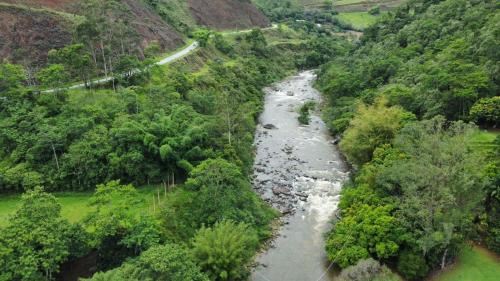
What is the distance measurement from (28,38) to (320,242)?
51077 millimetres

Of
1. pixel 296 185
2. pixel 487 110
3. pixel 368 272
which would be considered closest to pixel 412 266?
pixel 368 272

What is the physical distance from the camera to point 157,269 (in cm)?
2148

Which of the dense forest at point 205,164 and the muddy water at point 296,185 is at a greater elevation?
the dense forest at point 205,164

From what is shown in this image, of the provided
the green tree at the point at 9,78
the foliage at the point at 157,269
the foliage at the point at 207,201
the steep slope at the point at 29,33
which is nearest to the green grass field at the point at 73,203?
the foliage at the point at 207,201

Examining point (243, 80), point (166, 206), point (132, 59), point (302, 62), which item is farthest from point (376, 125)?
point (302, 62)

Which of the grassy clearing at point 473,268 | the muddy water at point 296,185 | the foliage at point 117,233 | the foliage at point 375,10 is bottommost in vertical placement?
the muddy water at point 296,185

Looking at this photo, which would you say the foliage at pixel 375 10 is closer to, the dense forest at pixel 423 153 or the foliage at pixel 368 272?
the dense forest at pixel 423 153

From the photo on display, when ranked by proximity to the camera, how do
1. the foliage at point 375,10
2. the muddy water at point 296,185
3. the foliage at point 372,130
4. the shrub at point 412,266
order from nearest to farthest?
1. the shrub at point 412,266
2. the muddy water at point 296,185
3. the foliage at point 372,130
4. the foliage at point 375,10

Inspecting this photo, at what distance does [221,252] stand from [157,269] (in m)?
6.67

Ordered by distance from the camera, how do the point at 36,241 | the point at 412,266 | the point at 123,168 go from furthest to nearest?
the point at 123,168, the point at 412,266, the point at 36,241

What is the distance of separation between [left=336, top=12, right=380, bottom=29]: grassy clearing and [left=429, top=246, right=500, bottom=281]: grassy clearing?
491ft

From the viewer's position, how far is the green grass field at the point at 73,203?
32.3 meters

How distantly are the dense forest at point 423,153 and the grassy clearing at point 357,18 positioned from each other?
3876 inches

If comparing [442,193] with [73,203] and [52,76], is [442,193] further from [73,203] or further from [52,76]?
[52,76]
